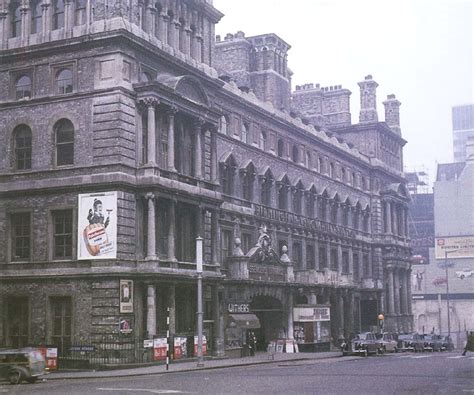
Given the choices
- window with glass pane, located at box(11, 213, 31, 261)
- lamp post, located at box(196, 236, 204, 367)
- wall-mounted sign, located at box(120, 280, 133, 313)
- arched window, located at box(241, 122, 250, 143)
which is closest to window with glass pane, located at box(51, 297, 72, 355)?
wall-mounted sign, located at box(120, 280, 133, 313)

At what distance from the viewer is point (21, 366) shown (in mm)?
32156

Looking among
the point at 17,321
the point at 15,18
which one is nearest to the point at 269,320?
the point at 17,321

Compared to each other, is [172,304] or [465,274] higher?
[465,274]

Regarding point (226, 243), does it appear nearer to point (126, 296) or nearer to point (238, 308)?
point (238, 308)

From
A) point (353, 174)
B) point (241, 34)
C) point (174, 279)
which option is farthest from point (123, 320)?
point (353, 174)

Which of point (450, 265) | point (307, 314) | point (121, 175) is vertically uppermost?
point (121, 175)

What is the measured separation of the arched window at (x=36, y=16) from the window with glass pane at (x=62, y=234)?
9792 mm

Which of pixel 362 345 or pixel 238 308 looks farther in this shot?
pixel 362 345

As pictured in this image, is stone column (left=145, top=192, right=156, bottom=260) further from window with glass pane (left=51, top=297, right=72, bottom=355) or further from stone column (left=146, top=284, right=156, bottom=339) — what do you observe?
window with glass pane (left=51, top=297, right=72, bottom=355)

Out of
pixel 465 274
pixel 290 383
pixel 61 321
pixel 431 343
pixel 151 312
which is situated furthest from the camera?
pixel 465 274

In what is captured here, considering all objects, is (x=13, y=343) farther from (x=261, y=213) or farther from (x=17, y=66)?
(x=261, y=213)

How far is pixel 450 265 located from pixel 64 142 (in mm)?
95643

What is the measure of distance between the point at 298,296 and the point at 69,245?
2428 cm

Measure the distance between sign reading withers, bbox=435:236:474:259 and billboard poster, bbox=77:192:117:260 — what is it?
3750 inches
